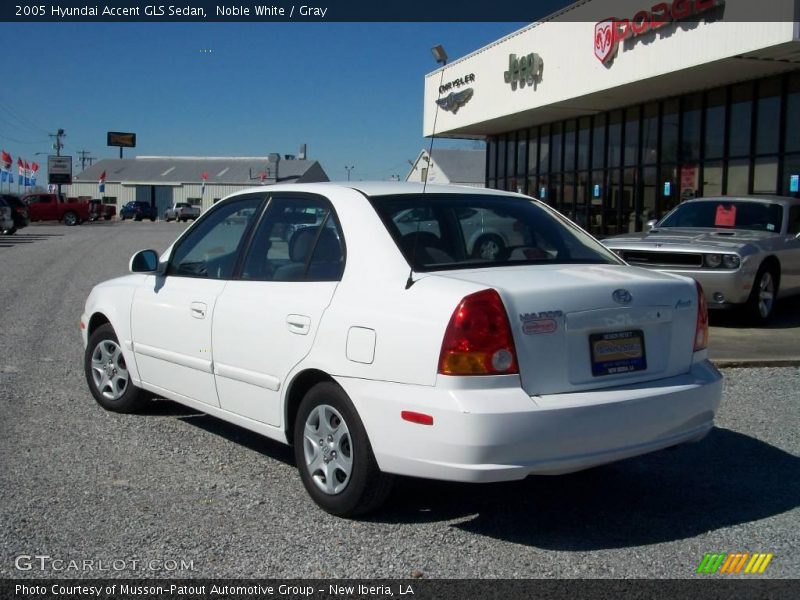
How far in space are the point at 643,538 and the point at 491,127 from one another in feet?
83.1

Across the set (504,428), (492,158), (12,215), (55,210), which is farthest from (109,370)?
(55,210)

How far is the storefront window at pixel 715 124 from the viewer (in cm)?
1909

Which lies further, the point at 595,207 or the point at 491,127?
the point at 491,127

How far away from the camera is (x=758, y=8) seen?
14.8 meters

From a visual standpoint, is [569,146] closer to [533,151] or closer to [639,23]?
[533,151]

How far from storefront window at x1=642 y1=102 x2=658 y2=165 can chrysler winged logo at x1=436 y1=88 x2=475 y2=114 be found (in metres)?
6.59

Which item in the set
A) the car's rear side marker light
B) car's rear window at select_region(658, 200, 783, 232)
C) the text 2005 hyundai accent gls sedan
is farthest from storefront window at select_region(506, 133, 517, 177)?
the car's rear side marker light

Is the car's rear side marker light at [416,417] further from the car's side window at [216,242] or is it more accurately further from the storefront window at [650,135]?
the storefront window at [650,135]

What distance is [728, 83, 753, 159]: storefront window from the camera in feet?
60.0

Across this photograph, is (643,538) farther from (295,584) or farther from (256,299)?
(256,299)

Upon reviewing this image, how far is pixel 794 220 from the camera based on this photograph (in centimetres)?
1131

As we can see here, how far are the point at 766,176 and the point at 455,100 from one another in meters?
12.5

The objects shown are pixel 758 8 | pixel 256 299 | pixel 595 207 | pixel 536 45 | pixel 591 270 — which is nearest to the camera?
pixel 591 270

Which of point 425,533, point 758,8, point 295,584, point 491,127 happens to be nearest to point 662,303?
point 425,533
